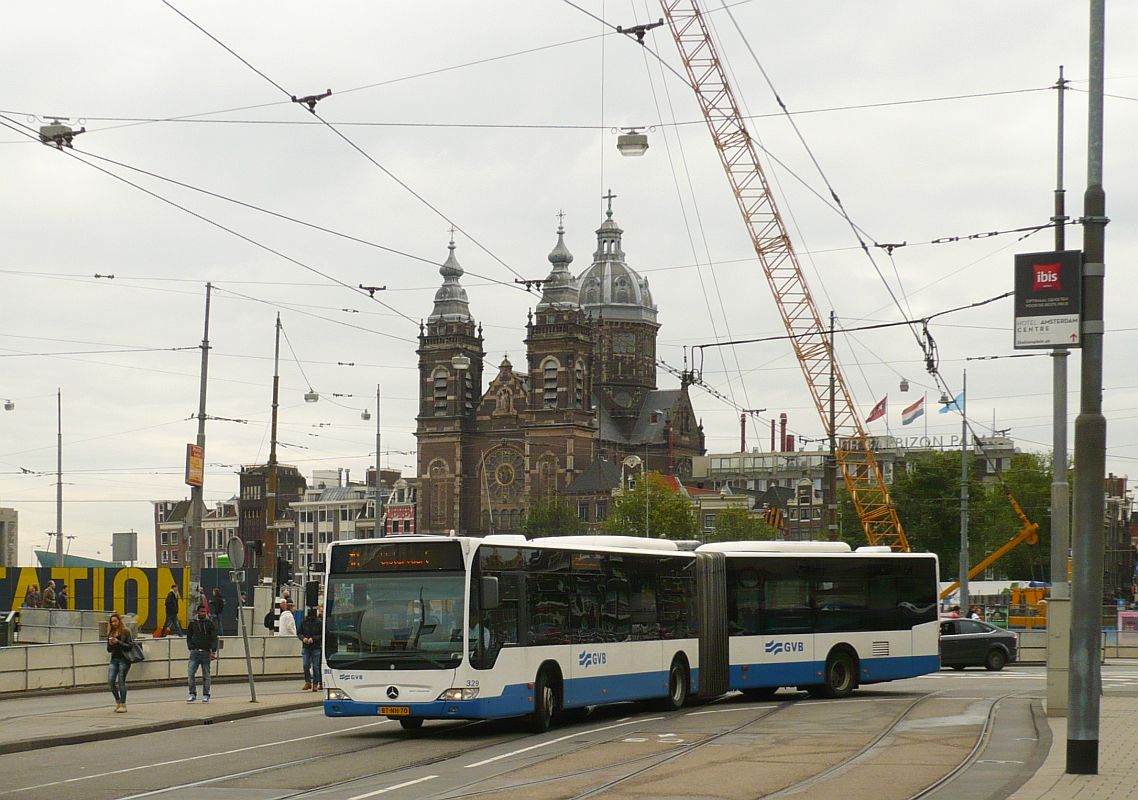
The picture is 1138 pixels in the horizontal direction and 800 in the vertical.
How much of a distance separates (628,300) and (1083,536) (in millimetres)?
151894

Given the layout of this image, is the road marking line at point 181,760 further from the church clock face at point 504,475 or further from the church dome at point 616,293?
the church dome at point 616,293

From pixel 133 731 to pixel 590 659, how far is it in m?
6.39

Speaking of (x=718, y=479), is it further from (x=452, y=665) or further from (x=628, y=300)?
(x=452, y=665)

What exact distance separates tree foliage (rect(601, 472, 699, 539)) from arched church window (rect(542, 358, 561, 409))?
1103 inches

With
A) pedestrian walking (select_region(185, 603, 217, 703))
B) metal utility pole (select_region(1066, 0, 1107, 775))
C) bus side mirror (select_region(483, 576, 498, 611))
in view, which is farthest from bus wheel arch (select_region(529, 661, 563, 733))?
metal utility pole (select_region(1066, 0, 1107, 775))

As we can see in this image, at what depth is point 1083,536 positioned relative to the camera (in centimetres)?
1480

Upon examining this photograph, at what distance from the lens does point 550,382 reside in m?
150

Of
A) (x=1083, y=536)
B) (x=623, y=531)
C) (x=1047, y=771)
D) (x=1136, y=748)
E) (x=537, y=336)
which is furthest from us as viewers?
(x=537, y=336)

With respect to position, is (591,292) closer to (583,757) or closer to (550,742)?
(550,742)

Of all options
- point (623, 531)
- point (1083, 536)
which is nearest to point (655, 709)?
point (1083, 536)

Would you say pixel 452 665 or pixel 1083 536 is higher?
pixel 1083 536

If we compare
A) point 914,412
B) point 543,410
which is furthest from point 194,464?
point 543,410

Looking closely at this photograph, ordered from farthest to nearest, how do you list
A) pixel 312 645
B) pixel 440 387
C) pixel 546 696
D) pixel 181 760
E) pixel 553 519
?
1. pixel 440 387
2. pixel 553 519
3. pixel 312 645
4. pixel 546 696
5. pixel 181 760

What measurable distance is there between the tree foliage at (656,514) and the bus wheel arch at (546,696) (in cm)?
9392
